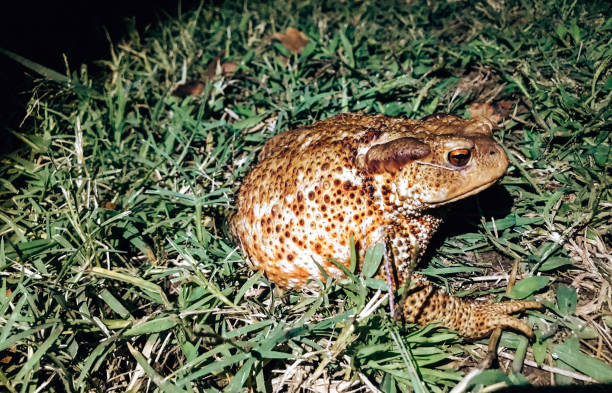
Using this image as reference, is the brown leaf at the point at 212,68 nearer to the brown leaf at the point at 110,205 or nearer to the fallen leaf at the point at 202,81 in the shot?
the fallen leaf at the point at 202,81

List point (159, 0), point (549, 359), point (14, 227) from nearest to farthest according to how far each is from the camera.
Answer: point (549, 359) → point (14, 227) → point (159, 0)

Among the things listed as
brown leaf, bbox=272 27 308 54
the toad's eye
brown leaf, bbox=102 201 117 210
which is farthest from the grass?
the toad's eye

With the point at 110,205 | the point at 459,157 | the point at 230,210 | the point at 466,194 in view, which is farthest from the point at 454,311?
the point at 110,205

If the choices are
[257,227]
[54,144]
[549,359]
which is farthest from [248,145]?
[549,359]

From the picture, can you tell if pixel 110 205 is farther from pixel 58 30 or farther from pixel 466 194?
pixel 58 30

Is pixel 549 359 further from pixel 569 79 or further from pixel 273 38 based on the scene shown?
pixel 273 38

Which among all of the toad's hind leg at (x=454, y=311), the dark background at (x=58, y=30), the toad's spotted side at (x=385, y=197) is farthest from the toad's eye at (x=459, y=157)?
the dark background at (x=58, y=30)
